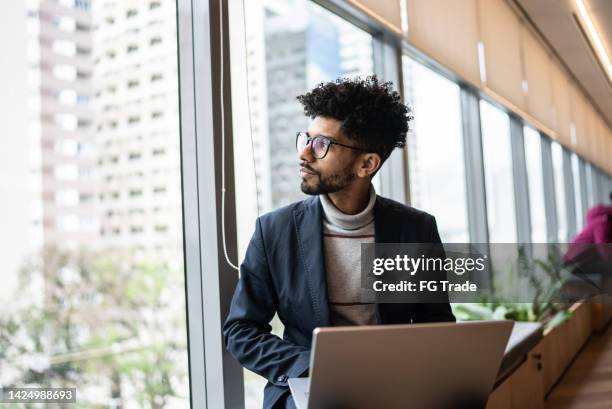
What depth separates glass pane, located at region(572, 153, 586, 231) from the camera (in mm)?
11375

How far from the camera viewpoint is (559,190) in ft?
32.5

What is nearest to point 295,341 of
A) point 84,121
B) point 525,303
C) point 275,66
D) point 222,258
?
point 222,258

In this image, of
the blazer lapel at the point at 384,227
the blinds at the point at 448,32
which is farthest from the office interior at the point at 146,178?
the blazer lapel at the point at 384,227

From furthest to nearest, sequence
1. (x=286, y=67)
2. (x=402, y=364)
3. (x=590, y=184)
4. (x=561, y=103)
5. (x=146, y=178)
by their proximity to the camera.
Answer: (x=590, y=184), (x=561, y=103), (x=286, y=67), (x=146, y=178), (x=402, y=364)

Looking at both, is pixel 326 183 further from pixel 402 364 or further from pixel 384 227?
pixel 402 364

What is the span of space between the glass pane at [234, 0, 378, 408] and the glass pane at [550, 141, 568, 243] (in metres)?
6.39

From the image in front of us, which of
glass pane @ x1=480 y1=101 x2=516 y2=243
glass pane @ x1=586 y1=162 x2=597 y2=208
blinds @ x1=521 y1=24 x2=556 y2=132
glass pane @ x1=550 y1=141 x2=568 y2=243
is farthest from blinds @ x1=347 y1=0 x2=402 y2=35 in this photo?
glass pane @ x1=586 y1=162 x2=597 y2=208

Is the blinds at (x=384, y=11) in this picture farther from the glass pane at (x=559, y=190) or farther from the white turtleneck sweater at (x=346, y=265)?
the glass pane at (x=559, y=190)

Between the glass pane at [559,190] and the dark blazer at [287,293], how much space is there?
7.97m

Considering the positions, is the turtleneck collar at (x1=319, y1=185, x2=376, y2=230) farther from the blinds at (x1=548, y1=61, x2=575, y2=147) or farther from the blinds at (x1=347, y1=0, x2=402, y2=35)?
the blinds at (x1=548, y1=61, x2=575, y2=147)

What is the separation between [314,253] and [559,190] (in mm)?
9165

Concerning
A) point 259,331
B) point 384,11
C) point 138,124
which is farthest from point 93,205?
point 384,11

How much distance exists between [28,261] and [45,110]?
0.43 meters

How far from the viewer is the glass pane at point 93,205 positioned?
162cm
